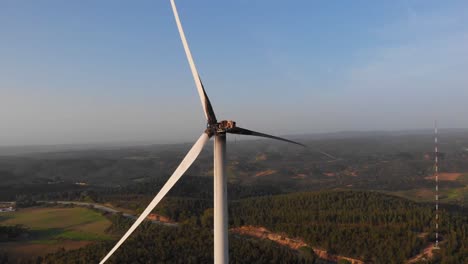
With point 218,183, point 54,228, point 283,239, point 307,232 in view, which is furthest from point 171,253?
point 54,228

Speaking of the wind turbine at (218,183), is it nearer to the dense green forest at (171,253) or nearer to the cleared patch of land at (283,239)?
the dense green forest at (171,253)

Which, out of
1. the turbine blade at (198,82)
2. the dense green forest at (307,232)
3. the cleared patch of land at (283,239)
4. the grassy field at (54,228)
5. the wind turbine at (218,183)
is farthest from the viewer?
the grassy field at (54,228)

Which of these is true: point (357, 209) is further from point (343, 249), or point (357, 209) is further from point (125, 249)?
point (125, 249)

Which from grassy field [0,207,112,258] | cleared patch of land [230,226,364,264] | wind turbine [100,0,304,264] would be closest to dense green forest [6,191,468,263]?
cleared patch of land [230,226,364,264]

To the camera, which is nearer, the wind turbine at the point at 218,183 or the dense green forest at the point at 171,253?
the wind turbine at the point at 218,183

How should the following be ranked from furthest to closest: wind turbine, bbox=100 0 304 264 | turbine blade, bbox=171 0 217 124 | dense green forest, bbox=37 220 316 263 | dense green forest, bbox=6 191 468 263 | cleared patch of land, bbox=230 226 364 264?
cleared patch of land, bbox=230 226 364 264 → dense green forest, bbox=6 191 468 263 → dense green forest, bbox=37 220 316 263 → turbine blade, bbox=171 0 217 124 → wind turbine, bbox=100 0 304 264

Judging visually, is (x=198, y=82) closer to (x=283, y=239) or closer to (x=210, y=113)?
(x=210, y=113)

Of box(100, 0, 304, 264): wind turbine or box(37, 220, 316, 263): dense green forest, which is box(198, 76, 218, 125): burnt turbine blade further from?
box(37, 220, 316, 263): dense green forest

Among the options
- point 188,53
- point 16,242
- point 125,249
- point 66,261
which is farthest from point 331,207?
point 188,53

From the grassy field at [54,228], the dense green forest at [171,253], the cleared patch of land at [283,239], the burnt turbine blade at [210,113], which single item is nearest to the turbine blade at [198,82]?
the burnt turbine blade at [210,113]
